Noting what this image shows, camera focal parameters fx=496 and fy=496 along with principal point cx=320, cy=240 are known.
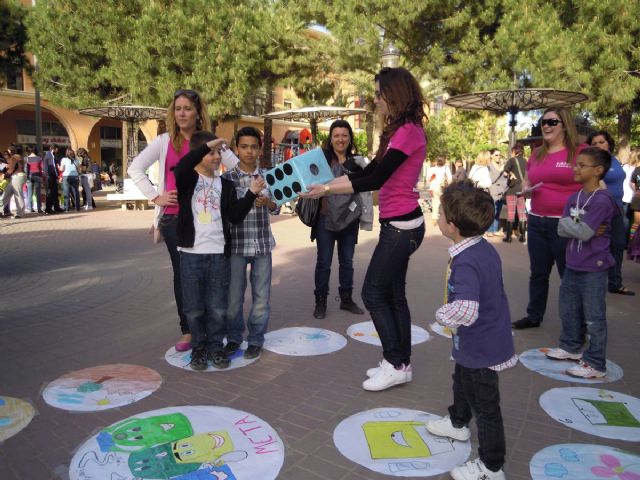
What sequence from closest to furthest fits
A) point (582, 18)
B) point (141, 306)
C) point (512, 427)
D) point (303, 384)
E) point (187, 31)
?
point (512, 427), point (303, 384), point (141, 306), point (582, 18), point (187, 31)

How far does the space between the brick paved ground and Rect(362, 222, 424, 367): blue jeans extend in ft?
1.08

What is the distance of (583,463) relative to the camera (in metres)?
2.48

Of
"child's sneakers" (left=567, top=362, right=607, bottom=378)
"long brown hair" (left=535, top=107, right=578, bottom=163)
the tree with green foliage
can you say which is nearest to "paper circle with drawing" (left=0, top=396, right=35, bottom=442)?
"child's sneakers" (left=567, top=362, right=607, bottom=378)

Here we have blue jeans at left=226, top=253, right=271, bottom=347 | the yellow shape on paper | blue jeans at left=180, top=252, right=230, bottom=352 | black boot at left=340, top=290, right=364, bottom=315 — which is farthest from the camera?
black boot at left=340, top=290, right=364, bottom=315

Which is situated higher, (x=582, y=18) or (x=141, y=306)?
(x=582, y=18)

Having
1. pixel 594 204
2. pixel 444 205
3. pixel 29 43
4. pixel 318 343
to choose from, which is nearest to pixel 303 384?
pixel 318 343

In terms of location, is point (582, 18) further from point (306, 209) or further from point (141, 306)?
point (141, 306)

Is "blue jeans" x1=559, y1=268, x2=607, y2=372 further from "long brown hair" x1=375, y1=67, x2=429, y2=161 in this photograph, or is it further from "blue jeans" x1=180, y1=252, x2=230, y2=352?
"blue jeans" x1=180, y1=252, x2=230, y2=352

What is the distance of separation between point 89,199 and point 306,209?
1271cm

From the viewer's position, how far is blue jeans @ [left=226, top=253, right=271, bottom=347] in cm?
363

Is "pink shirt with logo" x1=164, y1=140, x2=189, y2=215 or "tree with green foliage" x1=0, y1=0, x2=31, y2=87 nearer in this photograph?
"pink shirt with logo" x1=164, y1=140, x2=189, y2=215

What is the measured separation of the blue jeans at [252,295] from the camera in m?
3.63

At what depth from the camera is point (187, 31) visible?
690 inches

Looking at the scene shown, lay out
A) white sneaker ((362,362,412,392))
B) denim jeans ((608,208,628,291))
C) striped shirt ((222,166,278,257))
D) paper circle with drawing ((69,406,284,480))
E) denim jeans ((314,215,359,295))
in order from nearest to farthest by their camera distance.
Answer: paper circle with drawing ((69,406,284,480)) → white sneaker ((362,362,412,392)) → striped shirt ((222,166,278,257)) → denim jeans ((314,215,359,295)) → denim jeans ((608,208,628,291))
